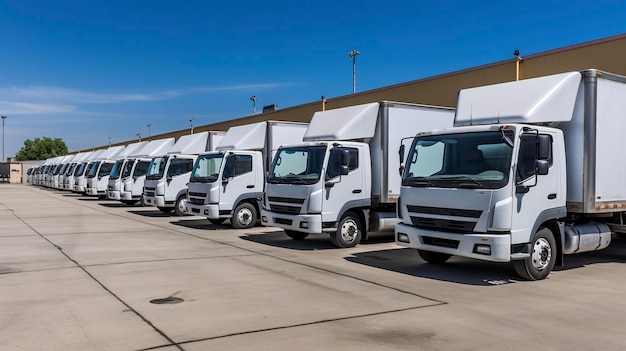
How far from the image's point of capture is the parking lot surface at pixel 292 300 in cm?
520

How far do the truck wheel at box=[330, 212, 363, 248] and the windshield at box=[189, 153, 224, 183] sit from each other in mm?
5048

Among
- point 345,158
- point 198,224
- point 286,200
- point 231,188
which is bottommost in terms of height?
point 198,224

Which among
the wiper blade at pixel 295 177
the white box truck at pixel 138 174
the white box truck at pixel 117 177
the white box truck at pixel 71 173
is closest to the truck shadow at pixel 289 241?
the wiper blade at pixel 295 177

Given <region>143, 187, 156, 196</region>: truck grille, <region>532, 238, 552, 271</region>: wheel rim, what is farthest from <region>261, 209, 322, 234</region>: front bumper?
<region>143, 187, 156, 196</region>: truck grille

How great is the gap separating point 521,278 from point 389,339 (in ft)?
13.1

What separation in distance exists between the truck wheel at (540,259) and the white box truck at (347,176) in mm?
3843

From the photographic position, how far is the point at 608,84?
872cm

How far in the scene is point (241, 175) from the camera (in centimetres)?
1531

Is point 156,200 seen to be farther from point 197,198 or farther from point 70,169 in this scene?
point 70,169

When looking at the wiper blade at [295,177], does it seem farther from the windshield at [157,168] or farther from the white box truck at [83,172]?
the white box truck at [83,172]

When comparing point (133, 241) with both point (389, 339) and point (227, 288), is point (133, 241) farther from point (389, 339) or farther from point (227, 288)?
point (389, 339)

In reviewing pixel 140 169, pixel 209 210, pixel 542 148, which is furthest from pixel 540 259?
pixel 140 169

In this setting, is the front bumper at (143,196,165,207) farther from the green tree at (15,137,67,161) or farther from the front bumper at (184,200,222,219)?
the green tree at (15,137,67,161)

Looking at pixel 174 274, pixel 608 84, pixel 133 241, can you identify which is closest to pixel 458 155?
pixel 608 84
